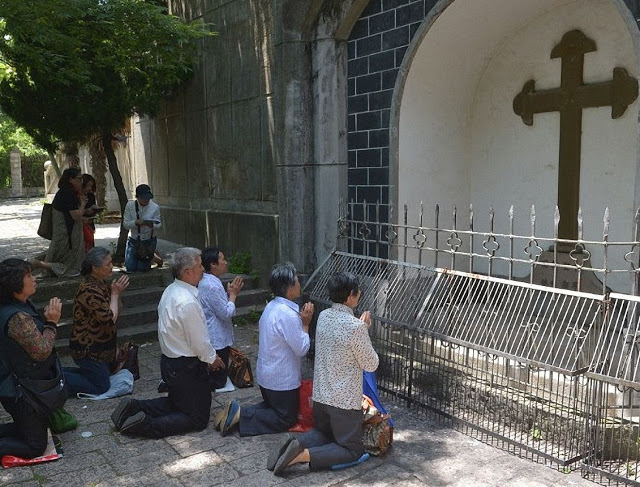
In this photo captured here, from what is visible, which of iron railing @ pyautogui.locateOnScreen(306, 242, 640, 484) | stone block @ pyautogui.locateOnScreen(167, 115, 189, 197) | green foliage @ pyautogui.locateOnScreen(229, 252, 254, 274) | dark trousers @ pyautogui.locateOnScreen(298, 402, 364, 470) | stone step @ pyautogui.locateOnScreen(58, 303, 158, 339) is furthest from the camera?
stone block @ pyautogui.locateOnScreen(167, 115, 189, 197)

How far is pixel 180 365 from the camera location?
15.7 feet

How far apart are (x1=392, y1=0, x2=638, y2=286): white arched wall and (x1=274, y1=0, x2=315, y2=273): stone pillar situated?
4.41 ft

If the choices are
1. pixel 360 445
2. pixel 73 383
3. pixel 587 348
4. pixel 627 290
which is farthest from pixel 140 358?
pixel 627 290

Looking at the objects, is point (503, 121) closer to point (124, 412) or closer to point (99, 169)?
point (124, 412)

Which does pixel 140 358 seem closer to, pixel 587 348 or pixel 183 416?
pixel 183 416

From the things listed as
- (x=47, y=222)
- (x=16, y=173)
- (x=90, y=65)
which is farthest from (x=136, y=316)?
(x=16, y=173)

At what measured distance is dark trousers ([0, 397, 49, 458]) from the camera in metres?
4.28

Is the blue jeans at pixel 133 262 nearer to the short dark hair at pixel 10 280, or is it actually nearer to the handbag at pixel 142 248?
the handbag at pixel 142 248

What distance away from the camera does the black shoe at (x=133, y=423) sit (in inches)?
187

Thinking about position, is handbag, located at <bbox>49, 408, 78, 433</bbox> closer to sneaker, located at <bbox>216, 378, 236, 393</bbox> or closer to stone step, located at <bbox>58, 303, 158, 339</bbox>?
sneaker, located at <bbox>216, 378, 236, 393</bbox>

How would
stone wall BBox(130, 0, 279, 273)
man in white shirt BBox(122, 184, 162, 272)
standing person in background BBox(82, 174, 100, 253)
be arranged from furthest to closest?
1. stone wall BBox(130, 0, 279, 273)
2. man in white shirt BBox(122, 184, 162, 272)
3. standing person in background BBox(82, 174, 100, 253)

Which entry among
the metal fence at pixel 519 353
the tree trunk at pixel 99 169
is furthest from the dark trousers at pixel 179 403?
the tree trunk at pixel 99 169

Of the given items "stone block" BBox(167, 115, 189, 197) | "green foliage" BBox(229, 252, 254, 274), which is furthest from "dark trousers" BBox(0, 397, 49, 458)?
"stone block" BBox(167, 115, 189, 197)

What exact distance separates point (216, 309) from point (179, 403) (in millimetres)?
1005
